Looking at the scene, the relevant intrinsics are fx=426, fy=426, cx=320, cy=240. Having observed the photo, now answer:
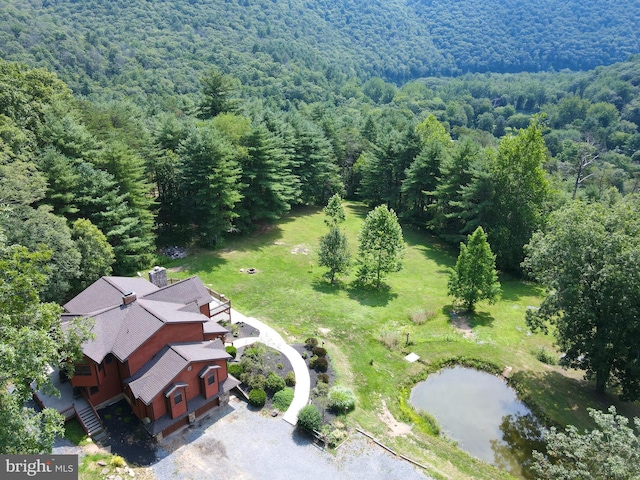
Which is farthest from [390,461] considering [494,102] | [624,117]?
[494,102]

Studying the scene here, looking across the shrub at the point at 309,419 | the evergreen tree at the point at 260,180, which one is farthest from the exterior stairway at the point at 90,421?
the evergreen tree at the point at 260,180

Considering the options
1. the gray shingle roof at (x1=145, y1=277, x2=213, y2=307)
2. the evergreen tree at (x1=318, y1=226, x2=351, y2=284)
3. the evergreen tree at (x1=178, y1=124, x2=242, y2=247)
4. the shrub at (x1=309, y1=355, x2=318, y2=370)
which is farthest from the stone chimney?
the evergreen tree at (x1=178, y1=124, x2=242, y2=247)

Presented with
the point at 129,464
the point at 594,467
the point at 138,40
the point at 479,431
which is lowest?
the point at 479,431

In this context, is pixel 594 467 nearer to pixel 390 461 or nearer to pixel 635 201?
pixel 390 461

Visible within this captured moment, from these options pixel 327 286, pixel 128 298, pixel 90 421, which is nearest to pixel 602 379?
pixel 327 286

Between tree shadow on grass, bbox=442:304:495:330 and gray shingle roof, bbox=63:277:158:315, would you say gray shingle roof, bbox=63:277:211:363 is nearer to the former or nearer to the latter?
gray shingle roof, bbox=63:277:158:315

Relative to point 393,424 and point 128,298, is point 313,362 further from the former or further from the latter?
point 128,298

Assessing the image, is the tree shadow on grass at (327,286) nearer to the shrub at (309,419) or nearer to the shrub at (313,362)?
the shrub at (313,362)

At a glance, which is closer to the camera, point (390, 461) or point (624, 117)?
point (390, 461)
